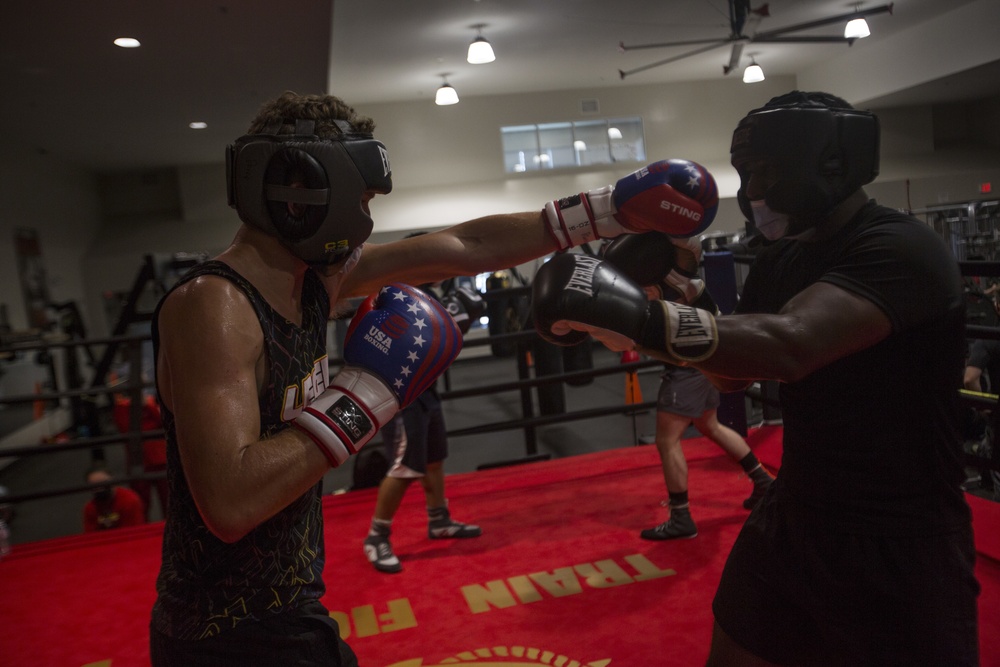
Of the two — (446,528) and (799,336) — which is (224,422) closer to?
(799,336)

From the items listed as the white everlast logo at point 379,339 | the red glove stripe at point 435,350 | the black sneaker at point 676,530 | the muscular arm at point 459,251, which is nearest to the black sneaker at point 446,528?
the black sneaker at point 676,530

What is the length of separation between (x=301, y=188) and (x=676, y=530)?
2.42 m

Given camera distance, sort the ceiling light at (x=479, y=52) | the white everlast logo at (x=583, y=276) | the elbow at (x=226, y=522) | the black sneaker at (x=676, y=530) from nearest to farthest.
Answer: the elbow at (x=226, y=522)
the white everlast logo at (x=583, y=276)
the black sneaker at (x=676, y=530)
the ceiling light at (x=479, y=52)

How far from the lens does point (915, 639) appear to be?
125 cm

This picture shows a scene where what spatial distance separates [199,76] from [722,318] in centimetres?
697

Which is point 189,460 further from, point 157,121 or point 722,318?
point 157,121

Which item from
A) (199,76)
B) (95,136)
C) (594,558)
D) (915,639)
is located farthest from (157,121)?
(915,639)

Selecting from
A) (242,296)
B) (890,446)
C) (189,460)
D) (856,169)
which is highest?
(856,169)

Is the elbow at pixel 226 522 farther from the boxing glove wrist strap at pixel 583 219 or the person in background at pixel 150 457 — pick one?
the person in background at pixel 150 457

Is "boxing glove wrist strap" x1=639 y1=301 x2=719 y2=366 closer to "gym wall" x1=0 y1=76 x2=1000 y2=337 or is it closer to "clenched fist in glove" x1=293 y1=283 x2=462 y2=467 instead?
"clenched fist in glove" x1=293 y1=283 x2=462 y2=467

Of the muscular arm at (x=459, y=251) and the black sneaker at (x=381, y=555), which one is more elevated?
the muscular arm at (x=459, y=251)

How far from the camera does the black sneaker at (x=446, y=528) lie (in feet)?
10.9

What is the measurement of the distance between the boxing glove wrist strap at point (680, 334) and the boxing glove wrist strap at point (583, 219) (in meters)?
0.46

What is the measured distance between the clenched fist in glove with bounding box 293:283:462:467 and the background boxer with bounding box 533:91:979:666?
0.67 feet
